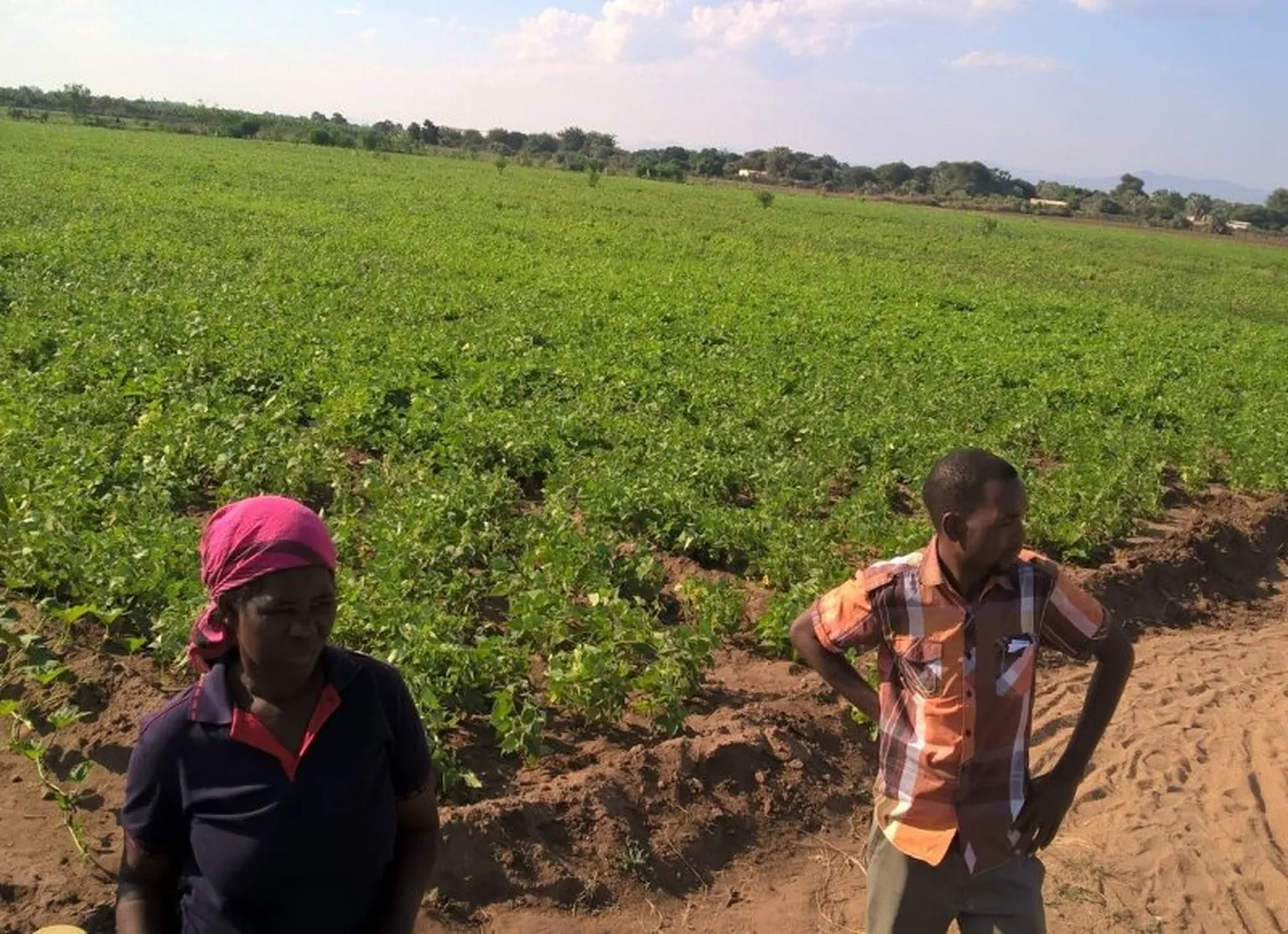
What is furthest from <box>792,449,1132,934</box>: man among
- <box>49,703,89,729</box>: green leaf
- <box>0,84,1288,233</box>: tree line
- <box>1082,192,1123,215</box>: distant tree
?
<box>1082,192,1123,215</box>: distant tree

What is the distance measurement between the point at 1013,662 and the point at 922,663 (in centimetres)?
24

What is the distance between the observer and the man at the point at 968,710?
2922 millimetres

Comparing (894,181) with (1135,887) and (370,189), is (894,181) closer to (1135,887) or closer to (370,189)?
(370,189)

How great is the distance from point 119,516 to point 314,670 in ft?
16.8

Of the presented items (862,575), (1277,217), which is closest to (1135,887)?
(862,575)

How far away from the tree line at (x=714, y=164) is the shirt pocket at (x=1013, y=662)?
6595 centimetres

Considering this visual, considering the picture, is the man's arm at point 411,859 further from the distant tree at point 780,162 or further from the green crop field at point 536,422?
the distant tree at point 780,162

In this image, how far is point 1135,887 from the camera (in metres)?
4.73

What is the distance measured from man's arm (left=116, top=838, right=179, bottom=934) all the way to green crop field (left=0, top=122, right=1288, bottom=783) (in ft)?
7.78

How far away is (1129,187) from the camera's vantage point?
116625 mm

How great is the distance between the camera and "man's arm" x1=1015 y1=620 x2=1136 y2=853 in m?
2.99

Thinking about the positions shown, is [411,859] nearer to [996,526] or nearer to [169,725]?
[169,725]

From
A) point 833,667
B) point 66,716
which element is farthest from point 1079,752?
point 66,716

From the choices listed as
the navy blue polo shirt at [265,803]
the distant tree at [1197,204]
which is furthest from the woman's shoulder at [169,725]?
the distant tree at [1197,204]
